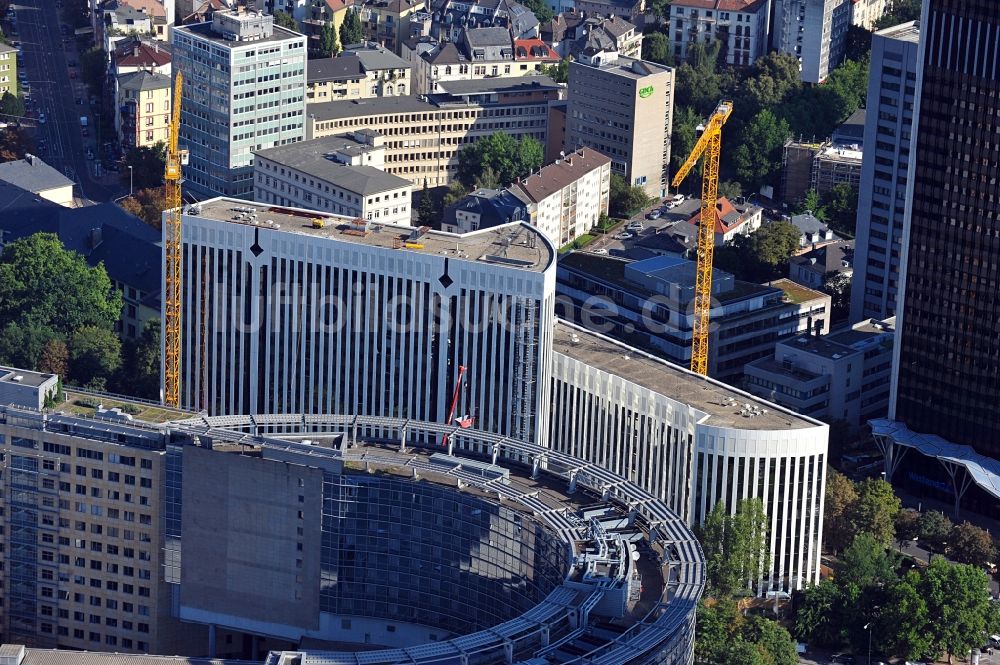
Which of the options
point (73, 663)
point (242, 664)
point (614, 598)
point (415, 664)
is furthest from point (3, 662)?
point (614, 598)

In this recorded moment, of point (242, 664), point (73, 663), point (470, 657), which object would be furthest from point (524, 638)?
point (73, 663)

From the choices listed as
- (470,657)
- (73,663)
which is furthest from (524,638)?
(73,663)

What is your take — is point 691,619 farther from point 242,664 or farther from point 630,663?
point 242,664

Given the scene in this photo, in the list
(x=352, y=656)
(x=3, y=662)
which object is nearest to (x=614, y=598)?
(x=352, y=656)

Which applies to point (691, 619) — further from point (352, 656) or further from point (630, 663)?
point (352, 656)

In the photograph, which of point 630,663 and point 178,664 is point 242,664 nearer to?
point 178,664
